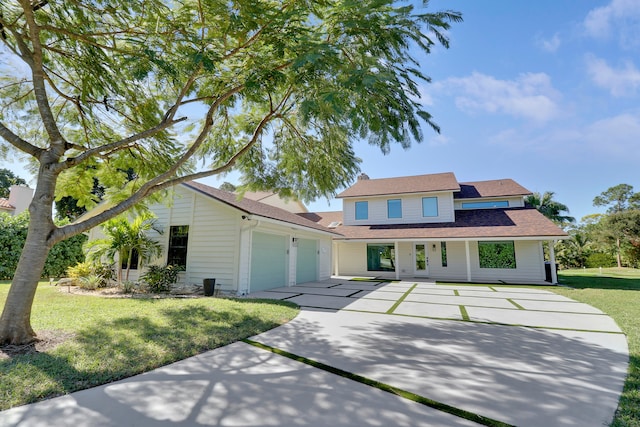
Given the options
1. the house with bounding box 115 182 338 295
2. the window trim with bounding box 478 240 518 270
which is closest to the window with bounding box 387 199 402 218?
the window trim with bounding box 478 240 518 270

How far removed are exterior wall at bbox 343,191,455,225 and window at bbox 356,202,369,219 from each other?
0.72 ft

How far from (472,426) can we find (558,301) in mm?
9399

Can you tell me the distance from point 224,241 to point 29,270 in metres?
6.02

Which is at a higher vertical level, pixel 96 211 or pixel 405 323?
pixel 96 211

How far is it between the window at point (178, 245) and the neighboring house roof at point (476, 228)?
943cm

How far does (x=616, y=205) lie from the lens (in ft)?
115

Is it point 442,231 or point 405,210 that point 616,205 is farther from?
point 442,231

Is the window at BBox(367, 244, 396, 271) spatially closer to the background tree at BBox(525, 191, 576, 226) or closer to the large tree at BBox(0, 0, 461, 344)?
the large tree at BBox(0, 0, 461, 344)

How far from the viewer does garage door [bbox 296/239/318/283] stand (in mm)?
13633

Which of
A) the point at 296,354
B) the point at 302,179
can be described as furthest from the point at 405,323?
the point at 302,179

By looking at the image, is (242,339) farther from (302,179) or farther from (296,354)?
(302,179)

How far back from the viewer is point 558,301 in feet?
29.8

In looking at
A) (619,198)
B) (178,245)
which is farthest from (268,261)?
(619,198)

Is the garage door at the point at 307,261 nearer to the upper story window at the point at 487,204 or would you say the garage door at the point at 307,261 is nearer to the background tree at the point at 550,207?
the upper story window at the point at 487,204
